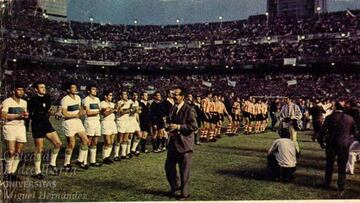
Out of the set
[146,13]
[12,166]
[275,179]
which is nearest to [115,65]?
[146,13]

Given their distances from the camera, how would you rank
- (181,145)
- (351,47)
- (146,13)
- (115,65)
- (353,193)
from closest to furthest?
(181,145) < (353,193) < (146,13) < (351,47) < (115,65)

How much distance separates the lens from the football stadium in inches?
186

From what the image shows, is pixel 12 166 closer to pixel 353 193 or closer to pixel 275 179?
pixel 275 179

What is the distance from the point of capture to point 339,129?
186 inches

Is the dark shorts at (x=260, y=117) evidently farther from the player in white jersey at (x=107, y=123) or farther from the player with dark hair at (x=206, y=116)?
the player in white jersey at (x=107, y=123)

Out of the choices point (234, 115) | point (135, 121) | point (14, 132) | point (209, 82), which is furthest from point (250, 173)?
point (234, 115)

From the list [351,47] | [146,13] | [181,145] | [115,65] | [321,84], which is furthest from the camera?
[321,84]

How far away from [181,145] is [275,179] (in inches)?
63.6

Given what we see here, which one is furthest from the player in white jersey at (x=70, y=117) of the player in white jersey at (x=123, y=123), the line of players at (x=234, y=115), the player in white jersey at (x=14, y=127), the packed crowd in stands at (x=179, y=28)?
the line of players at (x=234, y=115)

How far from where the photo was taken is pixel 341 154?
4758mm

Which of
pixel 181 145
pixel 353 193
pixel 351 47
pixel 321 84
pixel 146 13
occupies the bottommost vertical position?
pixel 353 193

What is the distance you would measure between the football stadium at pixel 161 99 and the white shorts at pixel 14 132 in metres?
0.01

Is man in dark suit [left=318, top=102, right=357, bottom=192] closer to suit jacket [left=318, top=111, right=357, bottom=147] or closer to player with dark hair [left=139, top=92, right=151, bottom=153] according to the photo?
suit jacket [left=318, top=111, right=357, bottom=147]

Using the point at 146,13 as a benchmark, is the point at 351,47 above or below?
below
